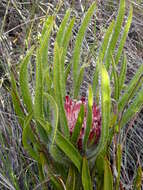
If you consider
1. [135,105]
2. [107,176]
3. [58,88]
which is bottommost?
[107,176]

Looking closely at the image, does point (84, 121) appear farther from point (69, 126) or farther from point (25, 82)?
point (25, 82)

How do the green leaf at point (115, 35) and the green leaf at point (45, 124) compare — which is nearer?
the green leaf at point (45, 124)

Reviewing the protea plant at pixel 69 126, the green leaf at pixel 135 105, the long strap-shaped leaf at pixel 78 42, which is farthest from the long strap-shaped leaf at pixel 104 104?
the long strap-shaped leaf at pixel 78 42

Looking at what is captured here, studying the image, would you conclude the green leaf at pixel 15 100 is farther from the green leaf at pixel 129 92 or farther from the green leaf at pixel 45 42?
the green leaf at pixel 129 92

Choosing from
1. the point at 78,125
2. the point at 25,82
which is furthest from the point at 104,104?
the point at 25,82

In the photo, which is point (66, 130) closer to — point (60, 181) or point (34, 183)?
point (60, 181)

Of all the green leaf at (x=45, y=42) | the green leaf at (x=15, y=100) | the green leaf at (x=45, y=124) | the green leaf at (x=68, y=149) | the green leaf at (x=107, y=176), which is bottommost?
the green leaf at (x=107, y=176)

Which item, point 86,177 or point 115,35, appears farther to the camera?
point 115,35

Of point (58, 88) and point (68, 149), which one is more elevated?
point (58, 88)

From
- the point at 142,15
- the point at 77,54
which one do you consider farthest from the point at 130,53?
the point at 77,54
